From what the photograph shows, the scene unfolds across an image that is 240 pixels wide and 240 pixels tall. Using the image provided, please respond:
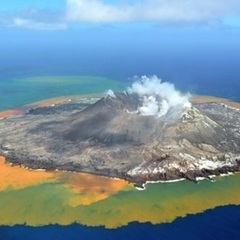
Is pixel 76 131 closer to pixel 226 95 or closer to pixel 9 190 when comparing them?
pixel 9 190

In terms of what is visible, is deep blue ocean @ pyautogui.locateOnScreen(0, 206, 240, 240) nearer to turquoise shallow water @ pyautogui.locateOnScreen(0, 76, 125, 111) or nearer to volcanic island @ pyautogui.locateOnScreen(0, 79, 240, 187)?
volcanic island @ pyautogui.locateOnScreen(0, 79, 240, 187)

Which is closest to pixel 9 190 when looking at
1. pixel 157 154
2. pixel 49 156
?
pixel 49 156

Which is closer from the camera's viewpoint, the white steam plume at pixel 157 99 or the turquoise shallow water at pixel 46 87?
the white steam plume at pixel 157 99

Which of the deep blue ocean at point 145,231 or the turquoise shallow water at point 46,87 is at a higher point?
the turquoise shallow water at point 46,87

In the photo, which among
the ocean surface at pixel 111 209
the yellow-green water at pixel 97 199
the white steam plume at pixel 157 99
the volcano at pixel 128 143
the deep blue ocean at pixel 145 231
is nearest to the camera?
the deep blue ocean at pixel 145 231

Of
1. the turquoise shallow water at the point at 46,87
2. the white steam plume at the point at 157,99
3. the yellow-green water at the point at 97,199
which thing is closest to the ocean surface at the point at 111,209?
the yellow-green water at the point at 97,199

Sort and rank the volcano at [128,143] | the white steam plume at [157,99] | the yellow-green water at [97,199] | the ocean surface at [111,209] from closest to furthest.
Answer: the ocean surface at [111,209]
the yellow-green water at [97,199]
the volcano at [128,143]
the white steam plume at [157,99]

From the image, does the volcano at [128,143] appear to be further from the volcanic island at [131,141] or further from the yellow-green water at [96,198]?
the yellow-green water at [96,198]
